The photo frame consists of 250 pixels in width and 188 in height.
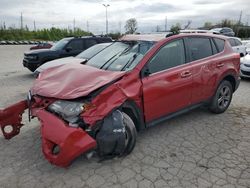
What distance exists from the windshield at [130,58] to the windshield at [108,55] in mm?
182

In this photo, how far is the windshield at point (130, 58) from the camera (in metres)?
4.01

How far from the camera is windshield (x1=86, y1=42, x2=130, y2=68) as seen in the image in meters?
4.48

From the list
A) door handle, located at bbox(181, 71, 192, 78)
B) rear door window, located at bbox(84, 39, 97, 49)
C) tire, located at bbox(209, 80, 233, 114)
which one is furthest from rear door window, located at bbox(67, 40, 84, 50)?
door handle, located at bbox(181, 71, 192, 78)

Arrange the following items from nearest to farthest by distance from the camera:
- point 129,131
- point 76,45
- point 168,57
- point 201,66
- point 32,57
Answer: point 129,131 < point 168,57 < point 201,66 < point 32,57 < point 76,45

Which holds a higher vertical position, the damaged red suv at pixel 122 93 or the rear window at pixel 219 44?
the rear window at pixel 219 44

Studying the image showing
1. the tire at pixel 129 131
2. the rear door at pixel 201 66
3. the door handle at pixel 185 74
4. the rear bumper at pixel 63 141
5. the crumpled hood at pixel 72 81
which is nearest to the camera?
the rear bumper at pixel 63 141

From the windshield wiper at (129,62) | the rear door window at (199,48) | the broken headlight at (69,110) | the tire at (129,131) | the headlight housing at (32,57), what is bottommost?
the tire at (129,131)

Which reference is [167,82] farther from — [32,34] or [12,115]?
[32,34]

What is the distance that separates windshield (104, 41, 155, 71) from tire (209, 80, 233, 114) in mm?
1980

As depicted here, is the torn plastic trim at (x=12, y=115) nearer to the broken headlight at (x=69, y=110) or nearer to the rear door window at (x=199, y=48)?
the broken headlight at (x=69, y=110)

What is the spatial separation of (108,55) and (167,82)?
1.21m

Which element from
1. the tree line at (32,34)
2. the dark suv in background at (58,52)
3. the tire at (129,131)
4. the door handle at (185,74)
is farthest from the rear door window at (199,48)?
the tree line at (32,34)

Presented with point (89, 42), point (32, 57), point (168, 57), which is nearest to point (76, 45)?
point (89, 42)

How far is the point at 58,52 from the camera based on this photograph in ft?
34.9
